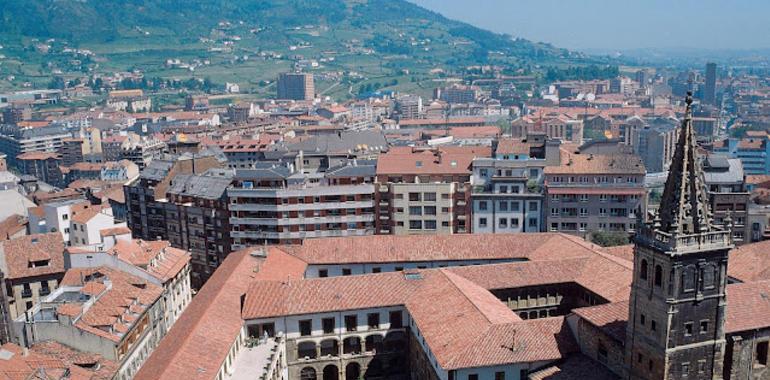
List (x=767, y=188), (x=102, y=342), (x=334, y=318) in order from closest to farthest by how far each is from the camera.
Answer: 1. (x=102, y=342)
2. (x=334, y=318)
3. (x=767, y=188)

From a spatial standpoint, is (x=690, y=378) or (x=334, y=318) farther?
(x=334, y=318)

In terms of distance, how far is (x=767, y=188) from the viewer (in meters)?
129

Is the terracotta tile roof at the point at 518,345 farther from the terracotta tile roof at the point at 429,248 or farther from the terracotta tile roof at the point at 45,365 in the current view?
the terracotta tile roof at the point at 45,365

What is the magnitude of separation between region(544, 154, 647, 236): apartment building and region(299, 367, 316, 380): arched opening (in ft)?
155

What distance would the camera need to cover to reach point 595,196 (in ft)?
339

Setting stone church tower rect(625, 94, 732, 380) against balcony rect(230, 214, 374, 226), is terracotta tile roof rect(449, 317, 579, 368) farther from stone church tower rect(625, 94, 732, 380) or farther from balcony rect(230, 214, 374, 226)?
balcony rect(230, 214, 374, 226)

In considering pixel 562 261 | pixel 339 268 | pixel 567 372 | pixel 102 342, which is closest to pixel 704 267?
pixel 567 372

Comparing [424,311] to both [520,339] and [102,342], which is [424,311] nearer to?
[520,339]

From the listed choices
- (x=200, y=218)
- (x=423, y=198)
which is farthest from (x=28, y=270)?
(x=423, y=198)

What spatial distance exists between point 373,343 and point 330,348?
15.1 ft

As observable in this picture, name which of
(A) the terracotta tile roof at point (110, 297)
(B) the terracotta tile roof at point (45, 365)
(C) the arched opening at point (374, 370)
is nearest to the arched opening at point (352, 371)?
(C) the arched opening at point (374, 370)

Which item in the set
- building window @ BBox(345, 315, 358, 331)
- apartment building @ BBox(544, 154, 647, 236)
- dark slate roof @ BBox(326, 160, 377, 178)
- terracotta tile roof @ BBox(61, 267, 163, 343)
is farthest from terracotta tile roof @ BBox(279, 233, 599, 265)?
apartment building @ BBox(544, 154, 647, 236)

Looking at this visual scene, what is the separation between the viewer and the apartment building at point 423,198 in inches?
3984

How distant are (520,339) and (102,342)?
3834cm
